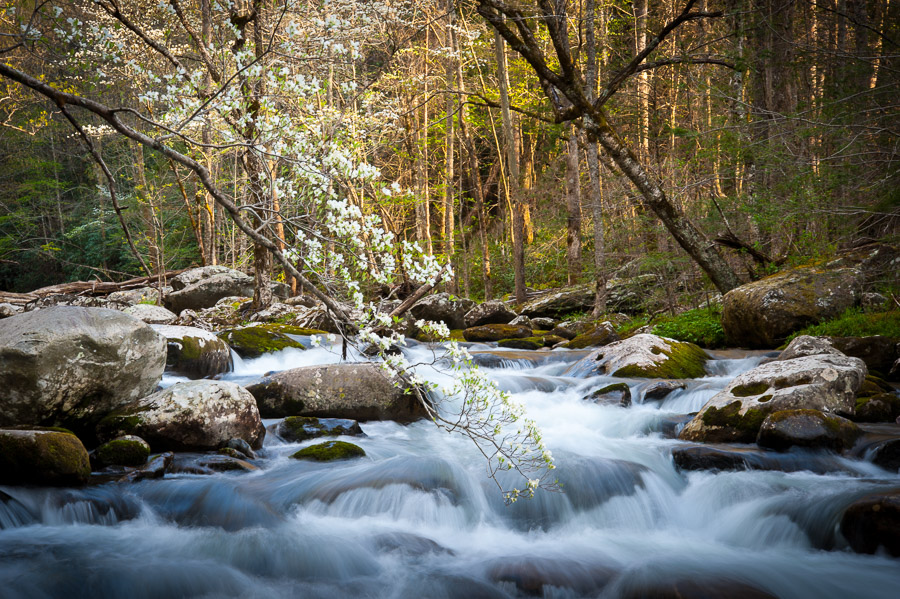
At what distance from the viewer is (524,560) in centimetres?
501

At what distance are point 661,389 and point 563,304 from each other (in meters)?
8.84

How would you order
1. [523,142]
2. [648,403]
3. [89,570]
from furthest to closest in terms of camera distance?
[523,142] → [648,403] → [89,570]

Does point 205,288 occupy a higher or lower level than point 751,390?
higher

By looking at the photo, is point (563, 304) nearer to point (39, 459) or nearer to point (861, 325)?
point (861, 325)

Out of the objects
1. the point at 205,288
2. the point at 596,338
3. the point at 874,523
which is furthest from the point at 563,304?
the point at 874,523

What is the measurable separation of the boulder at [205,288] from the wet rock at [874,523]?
1737 cm

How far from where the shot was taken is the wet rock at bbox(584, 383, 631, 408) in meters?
8.53

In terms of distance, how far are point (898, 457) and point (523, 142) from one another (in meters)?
25.3

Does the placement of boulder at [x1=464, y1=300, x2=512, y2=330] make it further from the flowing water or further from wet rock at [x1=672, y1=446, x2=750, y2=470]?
wet rock at [x1=672, y1=446, x2=750, y2=470]

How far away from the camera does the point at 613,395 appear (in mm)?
8664

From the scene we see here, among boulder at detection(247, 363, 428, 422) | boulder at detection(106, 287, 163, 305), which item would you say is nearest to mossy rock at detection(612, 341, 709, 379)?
boulder at detection(247, 363, 428, 422)

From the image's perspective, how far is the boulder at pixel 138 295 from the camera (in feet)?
62.5

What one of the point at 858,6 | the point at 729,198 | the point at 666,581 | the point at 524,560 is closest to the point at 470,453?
the point at 524,560

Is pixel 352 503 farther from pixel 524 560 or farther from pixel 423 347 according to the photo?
pixel 423 347
